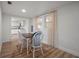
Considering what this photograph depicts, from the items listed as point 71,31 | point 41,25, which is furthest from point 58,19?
point 41,25

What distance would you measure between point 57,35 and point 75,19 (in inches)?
54.5

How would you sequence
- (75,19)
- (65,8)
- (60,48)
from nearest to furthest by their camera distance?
(75,19), (65,8), (60,48)

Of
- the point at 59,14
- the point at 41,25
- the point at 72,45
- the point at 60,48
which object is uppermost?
the point at 59,14

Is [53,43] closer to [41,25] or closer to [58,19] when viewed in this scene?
[58,19]

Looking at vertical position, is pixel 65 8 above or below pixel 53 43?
above

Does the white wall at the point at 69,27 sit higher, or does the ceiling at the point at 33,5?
the ceiling at the point at 33,5

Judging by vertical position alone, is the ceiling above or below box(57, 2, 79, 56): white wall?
above

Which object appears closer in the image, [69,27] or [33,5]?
[69,27]

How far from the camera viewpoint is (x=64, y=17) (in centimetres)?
399

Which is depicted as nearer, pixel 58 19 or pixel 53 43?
pixel 58 19

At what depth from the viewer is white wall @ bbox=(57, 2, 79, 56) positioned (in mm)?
3361

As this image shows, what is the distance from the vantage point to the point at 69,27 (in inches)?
145

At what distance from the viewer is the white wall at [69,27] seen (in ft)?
11.0

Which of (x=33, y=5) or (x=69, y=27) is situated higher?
(x=33, y=5)
